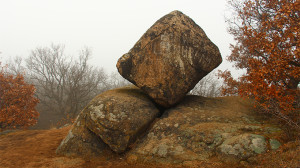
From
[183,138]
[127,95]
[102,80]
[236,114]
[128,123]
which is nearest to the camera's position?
[183,138]

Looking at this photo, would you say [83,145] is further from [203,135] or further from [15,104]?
[15,104]

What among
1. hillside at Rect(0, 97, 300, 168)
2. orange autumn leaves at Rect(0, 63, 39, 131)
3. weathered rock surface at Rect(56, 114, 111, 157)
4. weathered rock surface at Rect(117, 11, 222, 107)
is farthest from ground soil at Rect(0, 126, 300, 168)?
weathered rock surface at Rect(117, 11, 222, 107)

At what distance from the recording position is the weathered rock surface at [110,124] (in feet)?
20.3

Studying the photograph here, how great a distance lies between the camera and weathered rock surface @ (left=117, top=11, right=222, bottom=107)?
6.65 metres

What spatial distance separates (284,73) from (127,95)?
5.30m

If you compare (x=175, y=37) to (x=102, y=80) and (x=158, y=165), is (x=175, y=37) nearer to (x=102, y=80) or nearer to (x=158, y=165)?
(x=158, y=165)

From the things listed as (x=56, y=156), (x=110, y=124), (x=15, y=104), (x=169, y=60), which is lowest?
(x=56, y=156)

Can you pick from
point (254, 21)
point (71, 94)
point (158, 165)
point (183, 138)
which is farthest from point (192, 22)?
point (71, 94)

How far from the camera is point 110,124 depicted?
6.19 meters

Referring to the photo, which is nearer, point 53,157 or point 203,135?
point 203,135

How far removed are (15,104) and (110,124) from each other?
7.74 m

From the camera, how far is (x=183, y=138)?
19.0 feet

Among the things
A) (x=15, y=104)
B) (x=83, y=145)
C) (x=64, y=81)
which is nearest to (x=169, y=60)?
(x=83, y=145)

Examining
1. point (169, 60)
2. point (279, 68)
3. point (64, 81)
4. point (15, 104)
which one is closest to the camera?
Answer: point (279, 68)
